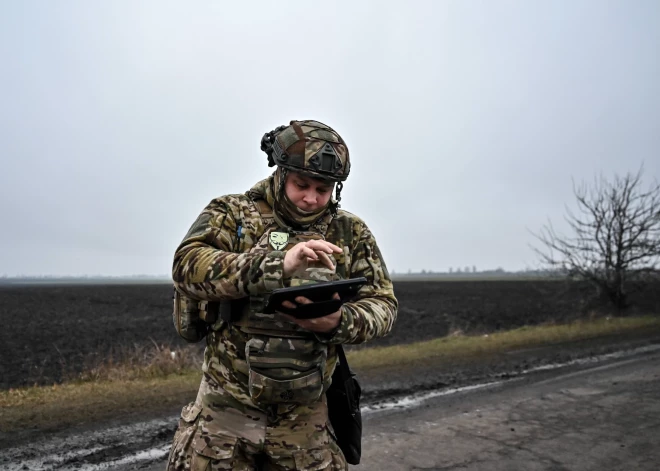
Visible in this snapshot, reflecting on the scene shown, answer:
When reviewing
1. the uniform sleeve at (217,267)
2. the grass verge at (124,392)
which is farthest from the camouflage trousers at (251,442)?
the grass verge at (124,392)

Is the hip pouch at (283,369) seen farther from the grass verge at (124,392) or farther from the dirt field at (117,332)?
the dirt field at (117,332)

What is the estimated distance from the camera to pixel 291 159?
87.0 inches

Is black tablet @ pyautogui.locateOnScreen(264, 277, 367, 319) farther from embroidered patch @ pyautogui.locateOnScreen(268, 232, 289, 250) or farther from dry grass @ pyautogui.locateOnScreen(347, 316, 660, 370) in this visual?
dry grass @ pyautogui.locateOnScreen(347, 316, 660, 370)

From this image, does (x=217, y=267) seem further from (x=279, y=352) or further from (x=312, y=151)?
(x=312, y=151)

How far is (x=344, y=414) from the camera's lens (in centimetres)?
239

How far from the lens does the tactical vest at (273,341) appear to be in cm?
204

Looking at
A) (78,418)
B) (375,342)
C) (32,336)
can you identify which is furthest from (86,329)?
(78,418)

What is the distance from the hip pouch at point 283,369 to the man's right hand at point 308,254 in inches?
12.4

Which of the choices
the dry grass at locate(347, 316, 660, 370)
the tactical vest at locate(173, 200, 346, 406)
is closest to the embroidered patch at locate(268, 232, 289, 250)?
the tactical vest at locate(173, 200, 346, 406)

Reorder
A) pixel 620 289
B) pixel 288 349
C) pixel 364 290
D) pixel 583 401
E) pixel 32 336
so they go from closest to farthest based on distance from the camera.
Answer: pixel 288 349 < pixel 364 290 < pixel 583 401 < pixel 32 336 < pixel 620 289

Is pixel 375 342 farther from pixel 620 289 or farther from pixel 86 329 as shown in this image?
pixel 86 329

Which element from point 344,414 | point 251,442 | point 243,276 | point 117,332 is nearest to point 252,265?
point 243,276

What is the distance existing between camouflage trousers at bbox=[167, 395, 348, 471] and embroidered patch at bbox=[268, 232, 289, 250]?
1.95 ft

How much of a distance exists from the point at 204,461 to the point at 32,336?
59.6 ft
